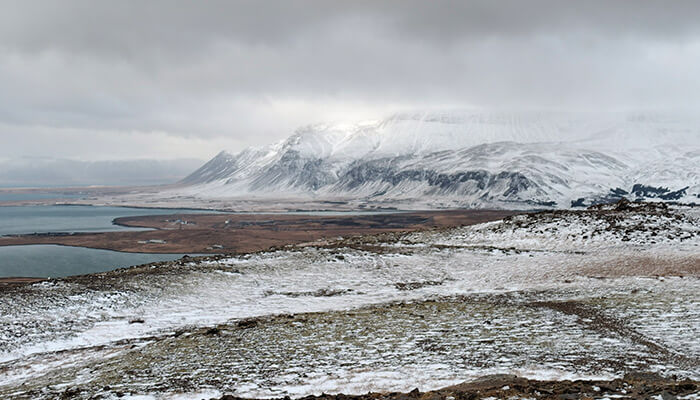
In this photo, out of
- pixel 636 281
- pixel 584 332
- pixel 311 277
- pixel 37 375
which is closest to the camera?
pixel 37 375

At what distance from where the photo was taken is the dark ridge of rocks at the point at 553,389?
1002cm

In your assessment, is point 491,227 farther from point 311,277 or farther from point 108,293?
point 108,293

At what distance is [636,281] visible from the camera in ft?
87.4

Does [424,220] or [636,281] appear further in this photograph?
[424,220]

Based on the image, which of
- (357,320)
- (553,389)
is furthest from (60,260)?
(553,389)

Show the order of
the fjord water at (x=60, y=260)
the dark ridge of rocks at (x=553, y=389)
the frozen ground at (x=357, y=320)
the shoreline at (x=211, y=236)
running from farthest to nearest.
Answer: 1. the shoreline at (x=211, y=236)
2. the fjord water at (x=60, y=260)
3. the frozen ground at (x=357, y=320)
4. the dark ridge of rocks at (x=553, y=389)

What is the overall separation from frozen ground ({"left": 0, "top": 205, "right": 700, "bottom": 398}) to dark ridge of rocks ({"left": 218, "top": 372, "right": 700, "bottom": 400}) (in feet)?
2.87

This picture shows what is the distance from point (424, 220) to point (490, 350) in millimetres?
172957

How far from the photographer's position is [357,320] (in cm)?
2009

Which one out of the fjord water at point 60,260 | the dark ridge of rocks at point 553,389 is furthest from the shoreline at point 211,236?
the dark ridge of rocks at point 553,389

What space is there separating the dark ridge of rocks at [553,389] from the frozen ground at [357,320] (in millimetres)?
873

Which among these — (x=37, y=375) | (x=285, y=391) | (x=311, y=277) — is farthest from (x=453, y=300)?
(x=37, y=375)

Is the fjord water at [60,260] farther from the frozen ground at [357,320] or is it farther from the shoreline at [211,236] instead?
the frozen ground at [357,320]

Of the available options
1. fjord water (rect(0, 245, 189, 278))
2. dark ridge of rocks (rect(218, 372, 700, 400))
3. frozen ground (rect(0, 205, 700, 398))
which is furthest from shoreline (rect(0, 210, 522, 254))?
dark ridge of rocks (rect(218, 372, 700, 400))
